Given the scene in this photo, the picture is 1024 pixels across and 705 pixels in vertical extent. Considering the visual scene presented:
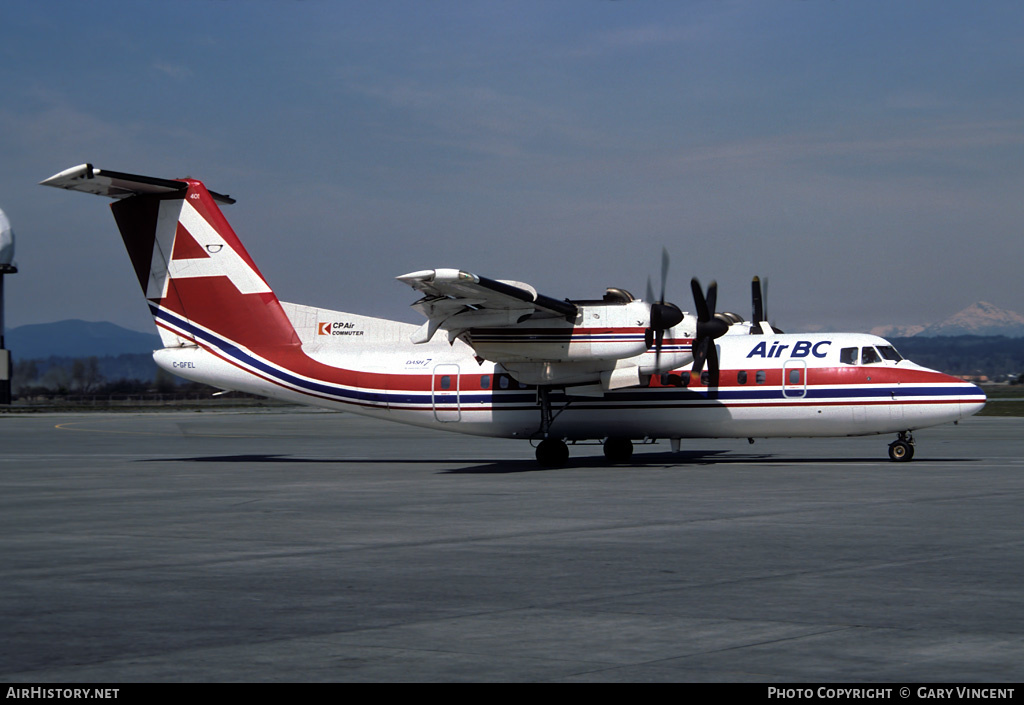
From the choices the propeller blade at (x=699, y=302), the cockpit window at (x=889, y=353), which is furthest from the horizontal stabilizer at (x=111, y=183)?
the cockpit window at (x=889, y=353)

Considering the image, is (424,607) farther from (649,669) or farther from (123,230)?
(123,230)

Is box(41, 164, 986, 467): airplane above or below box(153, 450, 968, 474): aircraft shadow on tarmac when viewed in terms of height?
above

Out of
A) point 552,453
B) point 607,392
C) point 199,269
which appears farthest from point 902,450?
point 199,269

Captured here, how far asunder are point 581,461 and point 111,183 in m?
14.4

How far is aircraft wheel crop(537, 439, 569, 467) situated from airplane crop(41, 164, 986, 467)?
0.15 ft

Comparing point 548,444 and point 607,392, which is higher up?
point 607,392

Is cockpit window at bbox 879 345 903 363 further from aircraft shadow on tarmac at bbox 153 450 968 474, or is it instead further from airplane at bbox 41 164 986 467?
aircraft shadow on tarmac at bbox 153 450 968 474

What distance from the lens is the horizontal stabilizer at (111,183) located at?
2589cm

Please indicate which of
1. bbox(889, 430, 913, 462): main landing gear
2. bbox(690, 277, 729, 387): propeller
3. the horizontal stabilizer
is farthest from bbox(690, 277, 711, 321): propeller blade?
the horizontal stabilizer

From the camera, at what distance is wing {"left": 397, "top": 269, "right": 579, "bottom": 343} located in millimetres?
22281

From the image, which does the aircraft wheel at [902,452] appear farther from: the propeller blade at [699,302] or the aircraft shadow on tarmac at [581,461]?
the propeller blade at [699,302]

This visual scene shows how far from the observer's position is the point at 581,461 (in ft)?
93.8

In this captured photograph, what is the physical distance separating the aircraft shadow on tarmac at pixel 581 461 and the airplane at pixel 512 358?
2.36ft

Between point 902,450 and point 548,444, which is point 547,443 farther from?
point 902,450
